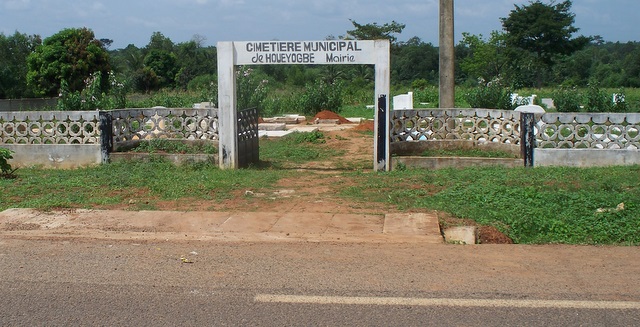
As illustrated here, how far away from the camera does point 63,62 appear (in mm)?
48219

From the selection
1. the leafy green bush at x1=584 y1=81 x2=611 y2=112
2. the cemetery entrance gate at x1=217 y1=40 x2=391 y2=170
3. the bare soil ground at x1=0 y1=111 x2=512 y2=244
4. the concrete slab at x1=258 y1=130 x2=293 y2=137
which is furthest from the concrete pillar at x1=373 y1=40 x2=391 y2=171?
the leafy green bush at x1=584 y1=81 x2=611 y2=112

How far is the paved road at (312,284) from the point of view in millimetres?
5562

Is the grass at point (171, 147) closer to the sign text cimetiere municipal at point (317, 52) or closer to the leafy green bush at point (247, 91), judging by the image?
the sign text cimetiere municipal at point (317, 52)

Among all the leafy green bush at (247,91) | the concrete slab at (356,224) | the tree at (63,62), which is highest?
the tree at (63,62)

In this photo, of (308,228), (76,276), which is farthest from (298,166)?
(76,276)

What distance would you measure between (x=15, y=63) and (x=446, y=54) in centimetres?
4555

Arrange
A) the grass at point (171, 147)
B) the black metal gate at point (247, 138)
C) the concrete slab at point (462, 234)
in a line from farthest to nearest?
the grass at point (171, 147), the black metal gate at point (247, 138), the concrete slab at point (462, 234)

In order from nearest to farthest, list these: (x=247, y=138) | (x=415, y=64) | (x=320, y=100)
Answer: (x=247, y=138) < (x=320, y=100) < (x=415, y=64)

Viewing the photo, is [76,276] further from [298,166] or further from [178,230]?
[298,166]

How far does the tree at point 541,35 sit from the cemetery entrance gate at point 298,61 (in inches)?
1836

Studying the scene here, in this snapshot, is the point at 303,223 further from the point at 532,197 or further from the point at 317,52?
the point at 317,52

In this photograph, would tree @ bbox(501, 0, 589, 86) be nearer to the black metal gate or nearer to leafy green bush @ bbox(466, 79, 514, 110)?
leafy green bush @ bbox(466, 79, 514, 110)

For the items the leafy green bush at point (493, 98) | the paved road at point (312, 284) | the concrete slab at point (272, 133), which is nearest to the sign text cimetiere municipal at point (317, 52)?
the paved road at point (312, 284)

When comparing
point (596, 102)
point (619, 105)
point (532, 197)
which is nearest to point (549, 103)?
point (619, 105)
